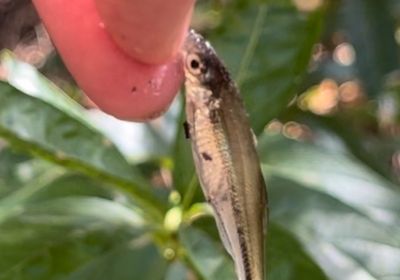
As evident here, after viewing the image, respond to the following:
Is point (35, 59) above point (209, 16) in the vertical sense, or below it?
below

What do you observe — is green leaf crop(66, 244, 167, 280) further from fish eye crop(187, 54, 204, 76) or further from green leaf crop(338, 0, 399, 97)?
green leaf crop(338, 0, 399, 97)

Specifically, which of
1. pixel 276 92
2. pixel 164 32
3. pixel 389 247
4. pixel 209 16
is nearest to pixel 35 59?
pixel 209 16

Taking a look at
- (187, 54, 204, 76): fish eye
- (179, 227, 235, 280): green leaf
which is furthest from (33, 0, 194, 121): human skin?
(179, 227, 235, 280): green leaf

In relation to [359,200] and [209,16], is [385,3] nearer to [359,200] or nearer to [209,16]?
[209,16]

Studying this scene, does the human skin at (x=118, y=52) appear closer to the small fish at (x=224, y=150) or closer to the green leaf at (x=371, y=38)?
the small fish at (x=224, y=150)

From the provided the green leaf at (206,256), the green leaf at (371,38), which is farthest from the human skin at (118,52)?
the green leaf at (371,38)

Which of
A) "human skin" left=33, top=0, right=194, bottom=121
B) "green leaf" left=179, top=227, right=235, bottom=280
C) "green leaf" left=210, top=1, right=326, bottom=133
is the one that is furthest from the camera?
"green leaf" left=210, top=1, right=326, bottom=133
